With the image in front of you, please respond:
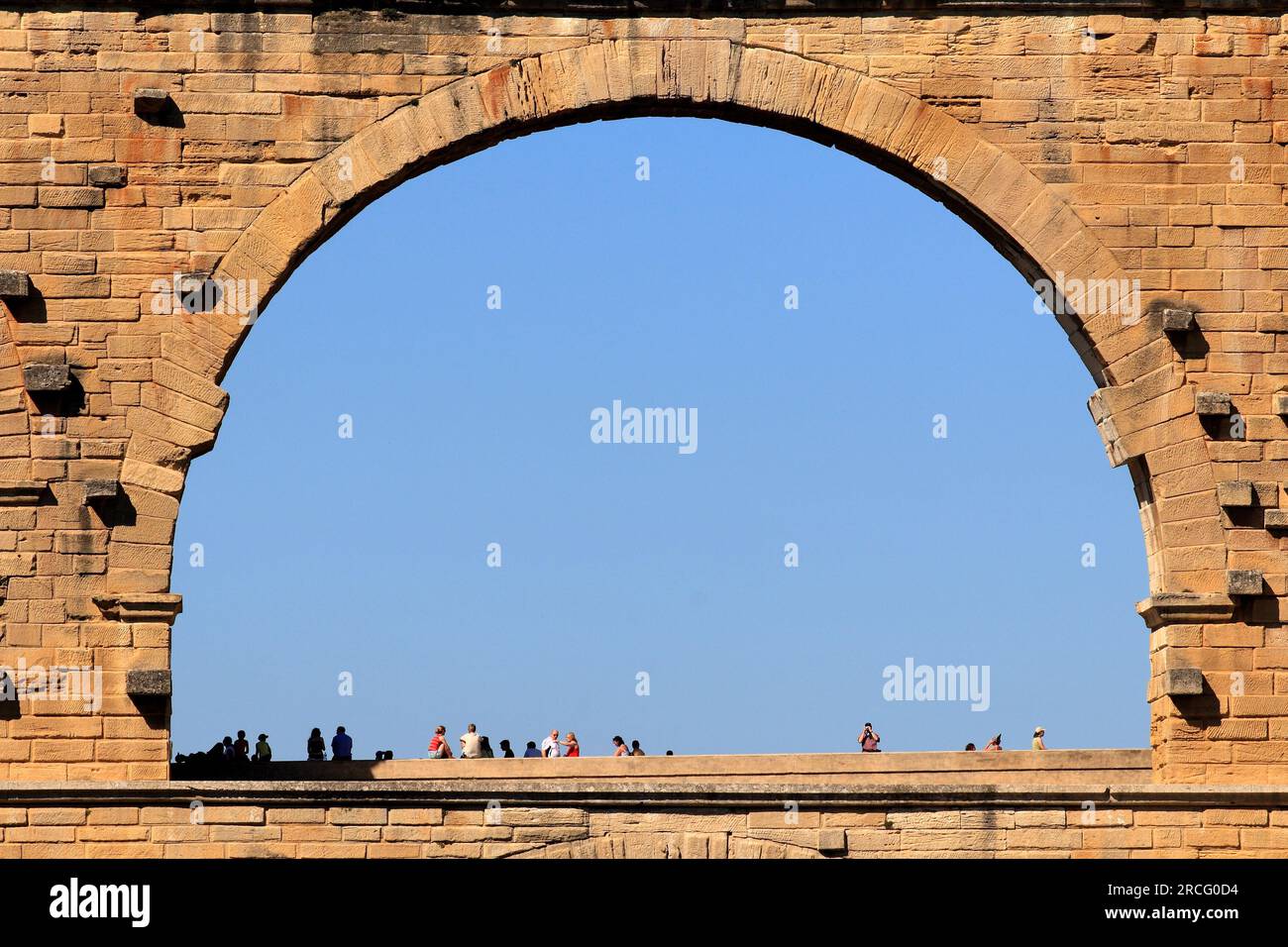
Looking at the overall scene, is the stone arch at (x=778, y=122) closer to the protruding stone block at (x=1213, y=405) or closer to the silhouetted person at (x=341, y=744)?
the protruding stone block at (x=1213, y=405)

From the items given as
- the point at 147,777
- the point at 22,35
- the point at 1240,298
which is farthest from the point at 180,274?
the point at 1240,298

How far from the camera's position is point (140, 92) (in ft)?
53.3

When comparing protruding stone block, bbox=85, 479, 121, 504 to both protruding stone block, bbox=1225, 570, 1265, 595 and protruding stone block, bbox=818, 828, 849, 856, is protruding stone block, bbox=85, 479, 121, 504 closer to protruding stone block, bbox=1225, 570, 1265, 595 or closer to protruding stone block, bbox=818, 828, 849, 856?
protruding stone block, bbox=818, 828, 849, 856

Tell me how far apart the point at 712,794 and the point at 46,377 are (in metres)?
5.16

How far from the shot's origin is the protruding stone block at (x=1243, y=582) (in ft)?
52.3

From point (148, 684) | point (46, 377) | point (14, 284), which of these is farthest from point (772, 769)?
point (14, 284)

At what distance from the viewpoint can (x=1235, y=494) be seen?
52.7ft

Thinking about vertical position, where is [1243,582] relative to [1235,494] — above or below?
below

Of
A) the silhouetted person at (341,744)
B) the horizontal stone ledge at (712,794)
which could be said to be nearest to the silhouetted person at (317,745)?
the silhouetted person at (341,744)

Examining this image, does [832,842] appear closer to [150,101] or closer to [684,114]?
[684,114]

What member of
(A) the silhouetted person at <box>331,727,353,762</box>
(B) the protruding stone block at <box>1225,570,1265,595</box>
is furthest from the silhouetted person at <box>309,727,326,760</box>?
(B) the protruding stone block at <box>1225,570,1265,595</box>
